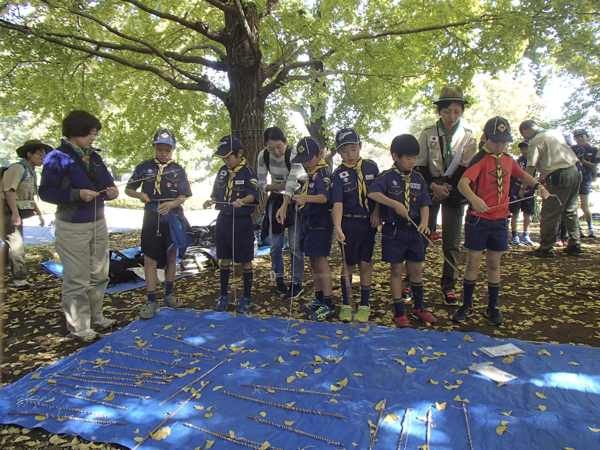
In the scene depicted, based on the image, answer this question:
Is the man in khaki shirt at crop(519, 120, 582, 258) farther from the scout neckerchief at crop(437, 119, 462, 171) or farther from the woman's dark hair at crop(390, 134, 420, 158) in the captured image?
the woman's dark hair at crop(390, 134, 420, 158)

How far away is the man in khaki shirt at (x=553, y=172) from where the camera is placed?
5.79 meters

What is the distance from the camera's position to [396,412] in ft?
7.68

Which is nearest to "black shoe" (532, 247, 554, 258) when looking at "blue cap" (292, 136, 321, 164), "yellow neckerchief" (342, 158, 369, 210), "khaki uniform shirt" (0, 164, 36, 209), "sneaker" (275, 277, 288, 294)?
"yellow neckerchief" (342, 158, 369, 210)

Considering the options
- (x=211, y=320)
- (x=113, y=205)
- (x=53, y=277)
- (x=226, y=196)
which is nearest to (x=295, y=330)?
(x=211, y=320)

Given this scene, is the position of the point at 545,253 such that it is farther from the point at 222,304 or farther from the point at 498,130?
the point at 222,304

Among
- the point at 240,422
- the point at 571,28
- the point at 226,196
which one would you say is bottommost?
the point at 240,422

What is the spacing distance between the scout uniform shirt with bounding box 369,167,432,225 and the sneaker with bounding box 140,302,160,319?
270 centimetres

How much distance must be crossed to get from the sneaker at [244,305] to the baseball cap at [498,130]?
10.3ft

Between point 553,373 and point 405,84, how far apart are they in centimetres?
781

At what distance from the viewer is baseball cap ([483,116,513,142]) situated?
3.50m

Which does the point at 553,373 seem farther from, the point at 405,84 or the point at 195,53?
the point at 195,53

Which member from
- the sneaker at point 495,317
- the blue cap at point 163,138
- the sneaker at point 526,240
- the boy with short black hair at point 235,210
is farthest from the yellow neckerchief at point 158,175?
the sneaker at point 526,240

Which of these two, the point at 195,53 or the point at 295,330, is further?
the point at 195,53

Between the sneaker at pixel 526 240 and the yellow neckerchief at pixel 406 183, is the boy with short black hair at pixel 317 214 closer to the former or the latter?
the yellow neckerchief at pixel 406 183
